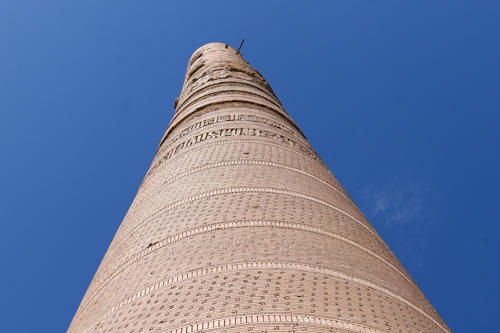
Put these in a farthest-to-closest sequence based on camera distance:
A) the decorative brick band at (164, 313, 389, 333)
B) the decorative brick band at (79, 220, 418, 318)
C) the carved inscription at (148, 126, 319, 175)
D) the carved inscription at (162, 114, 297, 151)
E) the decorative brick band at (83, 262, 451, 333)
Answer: the carved inscription at (162, 114, 297, 151) < the carved inscription at (148, 126, 319, 175) < the decorative brick band at (79, 220, 418, 318) < the decorative brick band at (83, 262, 451, 333) < the decorative brick band at (164, 313, 389, 333)

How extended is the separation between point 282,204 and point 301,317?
1771 mm

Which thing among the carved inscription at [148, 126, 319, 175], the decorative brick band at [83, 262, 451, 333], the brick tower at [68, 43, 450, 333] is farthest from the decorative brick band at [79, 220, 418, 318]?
the carved inscription at [148, 126, 319, 175]

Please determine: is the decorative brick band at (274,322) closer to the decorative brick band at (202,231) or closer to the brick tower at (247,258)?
the brick tower at (247,258)

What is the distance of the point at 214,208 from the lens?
4.48 meters

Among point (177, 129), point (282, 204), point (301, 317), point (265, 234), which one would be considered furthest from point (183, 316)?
point (177, 129)

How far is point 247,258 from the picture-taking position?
3625mm

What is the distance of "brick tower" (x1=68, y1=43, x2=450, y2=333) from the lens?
303cm

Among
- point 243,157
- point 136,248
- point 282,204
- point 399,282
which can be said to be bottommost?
point 136,248

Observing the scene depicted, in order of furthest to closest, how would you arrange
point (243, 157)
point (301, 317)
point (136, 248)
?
point (243, 157) → point (136, 248) → point (301, 317)

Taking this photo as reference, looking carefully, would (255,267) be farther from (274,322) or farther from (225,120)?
(225,120)

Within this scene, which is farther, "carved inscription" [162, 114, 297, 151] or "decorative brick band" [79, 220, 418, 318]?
"carved inscription" [162, 114, 297, 151]

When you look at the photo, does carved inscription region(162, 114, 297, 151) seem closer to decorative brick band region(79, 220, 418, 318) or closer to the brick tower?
the brick tower

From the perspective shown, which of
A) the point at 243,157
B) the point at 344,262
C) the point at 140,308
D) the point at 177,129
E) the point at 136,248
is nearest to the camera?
the point at 140,308

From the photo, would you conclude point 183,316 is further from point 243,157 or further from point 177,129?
point 177,129
